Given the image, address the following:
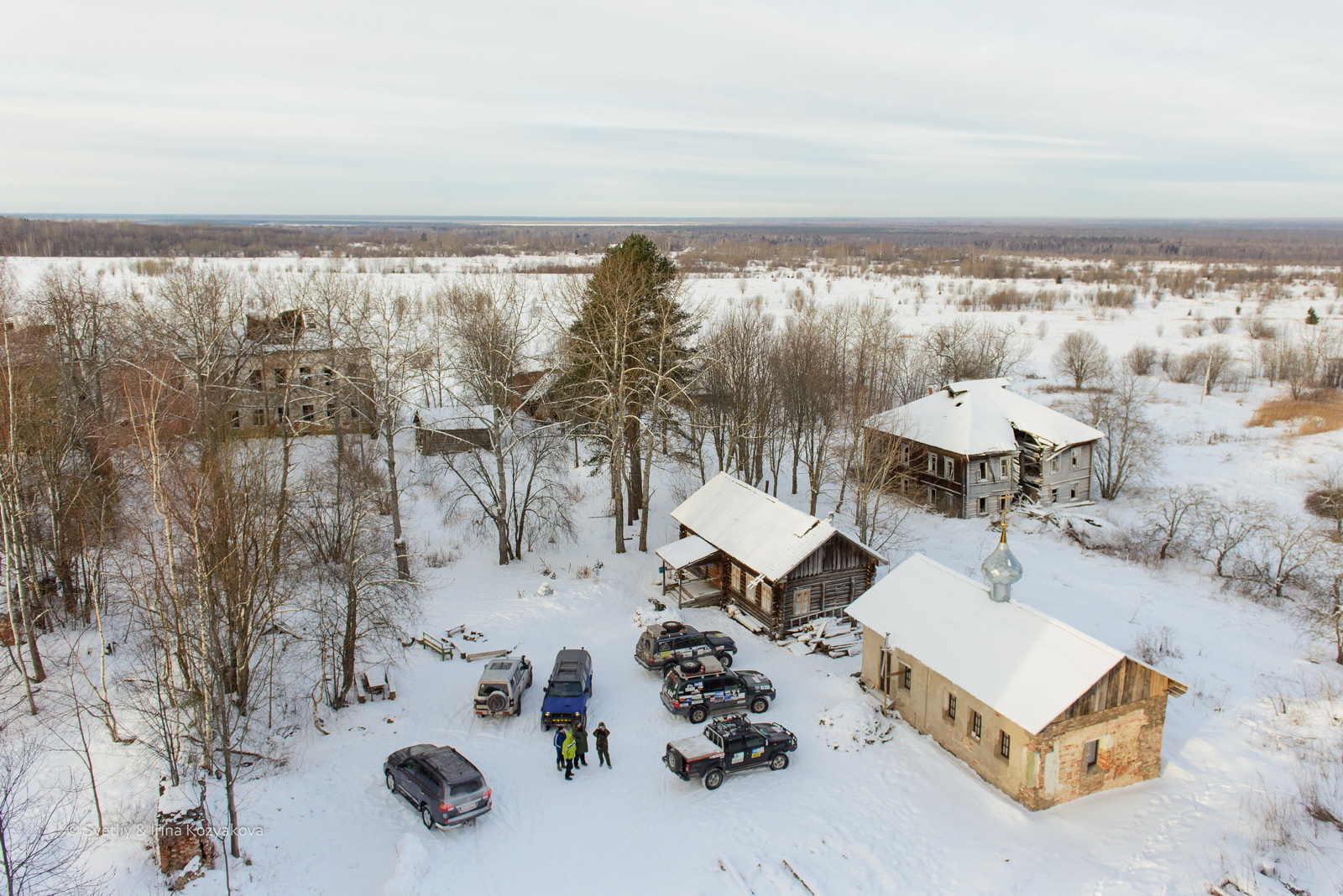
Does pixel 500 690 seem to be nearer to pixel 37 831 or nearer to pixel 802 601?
pixel 37 831

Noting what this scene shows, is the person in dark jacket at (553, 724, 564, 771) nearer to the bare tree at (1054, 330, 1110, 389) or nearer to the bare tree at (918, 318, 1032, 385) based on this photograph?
the bare tree at (918, 318, 1032, 385)

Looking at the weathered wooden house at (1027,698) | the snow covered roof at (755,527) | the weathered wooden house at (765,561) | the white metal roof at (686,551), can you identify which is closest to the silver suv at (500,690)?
the white metal roof at (686,551)

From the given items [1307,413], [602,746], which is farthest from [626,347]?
A: [1307,413]

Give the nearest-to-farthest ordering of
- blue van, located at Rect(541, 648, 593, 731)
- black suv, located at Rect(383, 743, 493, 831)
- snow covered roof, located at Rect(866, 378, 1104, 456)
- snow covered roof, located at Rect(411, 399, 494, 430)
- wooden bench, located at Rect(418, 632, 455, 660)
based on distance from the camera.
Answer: black suv, located at Rect(383, 743, 493, 831) → blue van, located at Rect(541, 648, 593, 731) → wooden bench, located at Rect(418, 632, 455, 660) → snow covered roof, located at Rect(866, 378, 1104, 456) → snow covered roof, located at Rect(411, 399, 494, 430)

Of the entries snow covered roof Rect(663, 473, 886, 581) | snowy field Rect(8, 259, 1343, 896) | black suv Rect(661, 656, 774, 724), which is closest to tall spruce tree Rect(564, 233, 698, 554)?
snow covered roof Rect(663, 473, 886, 581)

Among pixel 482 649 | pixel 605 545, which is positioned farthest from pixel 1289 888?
pixel 605 545
